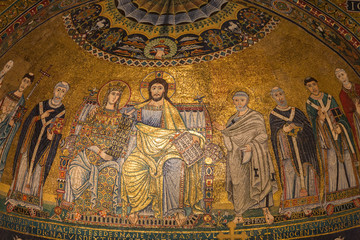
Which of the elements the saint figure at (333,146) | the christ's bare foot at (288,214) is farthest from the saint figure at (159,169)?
the saint figure at (333,146)

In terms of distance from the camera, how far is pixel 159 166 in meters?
10.4

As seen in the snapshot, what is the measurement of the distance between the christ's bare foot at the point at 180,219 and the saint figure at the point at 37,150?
8.41 ft

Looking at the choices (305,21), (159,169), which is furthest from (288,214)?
(305,21)

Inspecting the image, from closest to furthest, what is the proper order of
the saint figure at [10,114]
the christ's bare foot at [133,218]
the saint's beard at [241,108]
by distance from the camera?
the saint figure at [10,114], the christ's bare foot at [133,218], the saint's beard at [241,108]

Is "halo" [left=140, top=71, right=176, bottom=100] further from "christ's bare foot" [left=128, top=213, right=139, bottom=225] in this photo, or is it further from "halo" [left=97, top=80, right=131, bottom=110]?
"christ's bare foot" [left=128, top=213, right=139, bottom=225]

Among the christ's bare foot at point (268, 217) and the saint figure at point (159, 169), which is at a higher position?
the saint figure at point (159, 169)

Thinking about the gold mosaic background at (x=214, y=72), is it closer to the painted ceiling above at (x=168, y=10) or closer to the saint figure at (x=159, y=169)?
the saint figure at (x=159, y=169)

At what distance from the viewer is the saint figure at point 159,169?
10164 millimetres

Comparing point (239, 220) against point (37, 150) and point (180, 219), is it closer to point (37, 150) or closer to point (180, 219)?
point (180, 219)

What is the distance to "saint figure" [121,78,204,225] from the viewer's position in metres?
10.2

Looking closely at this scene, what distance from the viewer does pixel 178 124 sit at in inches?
A: 412

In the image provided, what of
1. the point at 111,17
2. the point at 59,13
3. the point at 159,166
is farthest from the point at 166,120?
the point at 59,13

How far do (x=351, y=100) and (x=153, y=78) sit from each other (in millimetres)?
3732

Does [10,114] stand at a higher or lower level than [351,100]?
lower
